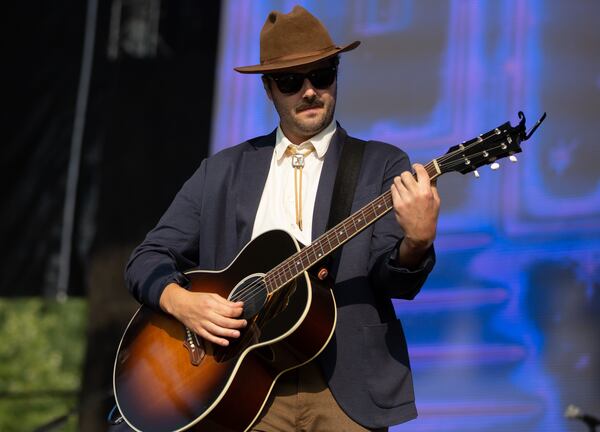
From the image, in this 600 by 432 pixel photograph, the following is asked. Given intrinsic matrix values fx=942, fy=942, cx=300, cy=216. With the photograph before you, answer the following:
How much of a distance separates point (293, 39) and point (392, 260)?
0.98 metres

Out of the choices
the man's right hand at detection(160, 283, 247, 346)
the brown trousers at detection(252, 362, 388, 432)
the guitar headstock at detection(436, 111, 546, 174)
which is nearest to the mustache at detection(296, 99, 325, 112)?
the guitar headstock at detection(436, 111, 546, 174)

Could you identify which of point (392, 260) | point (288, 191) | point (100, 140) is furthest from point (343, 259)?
point (100, 140)

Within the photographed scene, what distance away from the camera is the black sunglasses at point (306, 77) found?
3.23 meters

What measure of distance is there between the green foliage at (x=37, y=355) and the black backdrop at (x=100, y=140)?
13.3 metres

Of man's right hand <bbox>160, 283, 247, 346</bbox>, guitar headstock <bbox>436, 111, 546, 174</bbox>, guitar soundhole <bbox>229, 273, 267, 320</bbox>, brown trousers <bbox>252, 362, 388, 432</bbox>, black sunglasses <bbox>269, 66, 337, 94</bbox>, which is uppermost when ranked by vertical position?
black sunglasses <bbox>269, 66, 337, 94</bbox>

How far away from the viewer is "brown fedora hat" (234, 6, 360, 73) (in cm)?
326

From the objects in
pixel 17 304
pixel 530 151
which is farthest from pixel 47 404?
pixel 530 151

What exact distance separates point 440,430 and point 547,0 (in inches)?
81.3

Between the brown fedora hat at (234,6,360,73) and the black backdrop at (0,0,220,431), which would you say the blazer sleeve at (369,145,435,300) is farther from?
the black backdrop at (0,0,220,431)

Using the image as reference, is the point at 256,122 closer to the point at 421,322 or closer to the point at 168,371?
the point at 421,322

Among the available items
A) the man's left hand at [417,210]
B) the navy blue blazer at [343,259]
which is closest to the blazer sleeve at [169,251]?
the navy blue blazer at [343,259]

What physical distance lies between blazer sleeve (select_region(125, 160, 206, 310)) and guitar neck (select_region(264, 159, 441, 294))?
0.41 metres

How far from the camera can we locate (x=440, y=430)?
4.30m

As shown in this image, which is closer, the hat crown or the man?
the man
